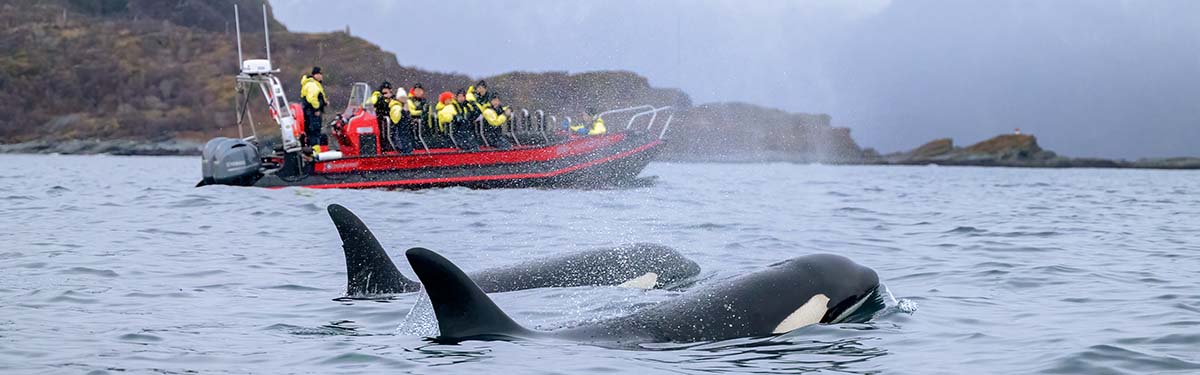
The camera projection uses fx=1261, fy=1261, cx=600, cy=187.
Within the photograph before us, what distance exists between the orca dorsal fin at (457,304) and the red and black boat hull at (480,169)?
2010 cm

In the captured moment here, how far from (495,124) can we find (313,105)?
4877mm

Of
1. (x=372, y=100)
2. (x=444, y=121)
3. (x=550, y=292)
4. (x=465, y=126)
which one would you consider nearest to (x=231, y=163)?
(x=372, y=100)

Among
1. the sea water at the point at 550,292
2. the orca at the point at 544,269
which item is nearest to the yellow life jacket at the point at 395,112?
the sea water at the point at 550,292

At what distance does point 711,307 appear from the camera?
760cm

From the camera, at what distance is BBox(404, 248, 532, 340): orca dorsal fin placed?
6.76 meters

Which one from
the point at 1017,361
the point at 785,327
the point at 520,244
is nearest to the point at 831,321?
the point at 785,327

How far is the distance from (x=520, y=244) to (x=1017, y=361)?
824 centimetres

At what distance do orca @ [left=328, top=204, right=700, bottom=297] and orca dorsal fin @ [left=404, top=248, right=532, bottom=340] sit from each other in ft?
5.94

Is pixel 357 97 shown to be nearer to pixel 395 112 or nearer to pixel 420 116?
pixel 395 112

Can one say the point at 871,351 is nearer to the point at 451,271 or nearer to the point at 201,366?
the point at 451,271

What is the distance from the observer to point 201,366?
6.76 metres

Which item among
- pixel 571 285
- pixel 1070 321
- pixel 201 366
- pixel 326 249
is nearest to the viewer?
pixel 201 366

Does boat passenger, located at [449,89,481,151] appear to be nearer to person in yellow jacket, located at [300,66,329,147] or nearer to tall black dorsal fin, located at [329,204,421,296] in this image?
person in yellow jacket, located at [300,66,329,147]

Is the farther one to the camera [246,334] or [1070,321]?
[1070,321]
